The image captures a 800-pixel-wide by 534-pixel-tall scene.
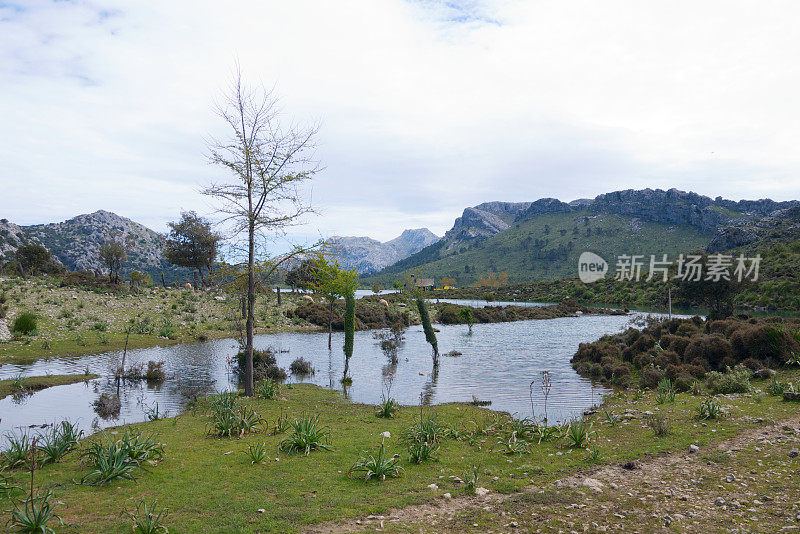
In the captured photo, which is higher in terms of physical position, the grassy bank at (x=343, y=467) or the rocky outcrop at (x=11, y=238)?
the rocky outcrop at (x=11, y=238)

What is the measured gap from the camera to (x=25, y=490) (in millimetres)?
6965

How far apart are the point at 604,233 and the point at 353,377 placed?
154 meters

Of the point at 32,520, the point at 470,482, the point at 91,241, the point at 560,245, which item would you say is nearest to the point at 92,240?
the point at 91,241

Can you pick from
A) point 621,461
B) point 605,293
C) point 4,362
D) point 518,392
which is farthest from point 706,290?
point 605,293

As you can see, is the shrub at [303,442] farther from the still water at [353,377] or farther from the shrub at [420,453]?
the still water at [353,377]

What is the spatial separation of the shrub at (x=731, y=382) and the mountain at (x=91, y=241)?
12104cm

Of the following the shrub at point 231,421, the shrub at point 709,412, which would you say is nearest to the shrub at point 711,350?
the shrub at point 709,412

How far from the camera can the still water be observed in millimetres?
14320

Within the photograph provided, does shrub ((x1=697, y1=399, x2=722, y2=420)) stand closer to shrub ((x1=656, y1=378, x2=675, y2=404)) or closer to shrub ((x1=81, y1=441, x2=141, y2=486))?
shrub ((x1=656, y1=378, x2=675, y2=404))

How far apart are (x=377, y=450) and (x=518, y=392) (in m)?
10.1

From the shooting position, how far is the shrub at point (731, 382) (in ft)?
47.4

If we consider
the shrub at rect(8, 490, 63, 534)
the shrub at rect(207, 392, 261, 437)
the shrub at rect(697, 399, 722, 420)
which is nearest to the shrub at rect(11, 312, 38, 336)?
the shrub at rect(207, 392, 261, 437)

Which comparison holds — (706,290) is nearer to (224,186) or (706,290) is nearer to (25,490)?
(224,186)

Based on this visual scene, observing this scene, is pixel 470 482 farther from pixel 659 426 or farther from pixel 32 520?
pixel 32 520
